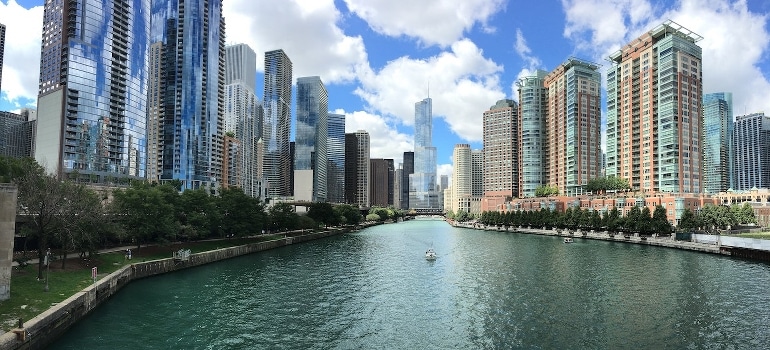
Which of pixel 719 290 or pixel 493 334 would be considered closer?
pixel 493 334

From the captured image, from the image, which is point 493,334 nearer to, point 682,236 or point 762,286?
point 762,286

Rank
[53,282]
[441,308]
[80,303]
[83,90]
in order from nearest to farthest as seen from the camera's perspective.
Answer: [80,303] → [53,282] → [441,308] → [83,90]

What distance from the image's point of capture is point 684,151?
632 ft

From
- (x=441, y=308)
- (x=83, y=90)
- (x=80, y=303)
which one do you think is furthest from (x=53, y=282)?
(x=83, y=90)

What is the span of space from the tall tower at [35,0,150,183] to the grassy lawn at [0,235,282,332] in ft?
386

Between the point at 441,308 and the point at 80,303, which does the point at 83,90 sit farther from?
the point at 441,308

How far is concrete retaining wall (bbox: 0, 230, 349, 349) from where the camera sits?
117 feet

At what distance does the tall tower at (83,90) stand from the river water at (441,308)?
125 meters

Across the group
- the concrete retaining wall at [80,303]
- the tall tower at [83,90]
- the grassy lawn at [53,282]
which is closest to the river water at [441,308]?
the concrete retaining wall at [80,303]

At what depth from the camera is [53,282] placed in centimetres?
5319

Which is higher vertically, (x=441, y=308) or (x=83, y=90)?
(x=83, y=90)

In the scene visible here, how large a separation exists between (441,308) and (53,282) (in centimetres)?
4754

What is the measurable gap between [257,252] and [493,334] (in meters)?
87.7

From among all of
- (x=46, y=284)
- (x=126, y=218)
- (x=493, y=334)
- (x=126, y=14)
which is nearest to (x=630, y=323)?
(x=493, y=334)
